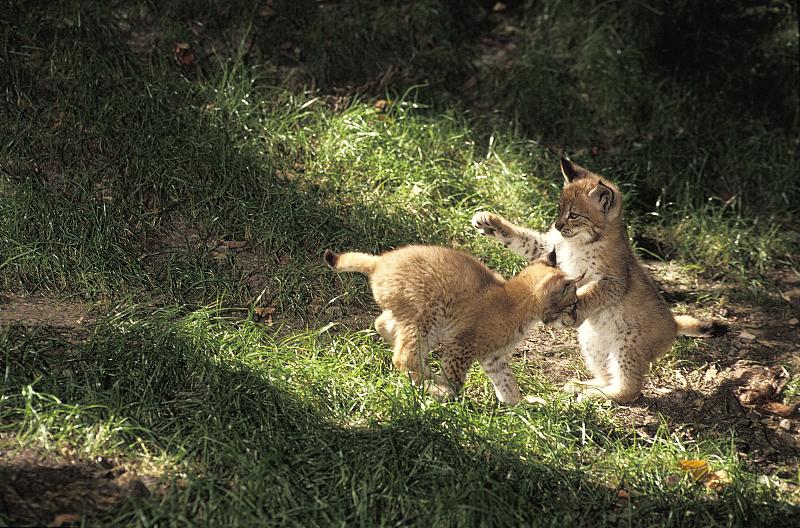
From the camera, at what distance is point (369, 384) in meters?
5.43

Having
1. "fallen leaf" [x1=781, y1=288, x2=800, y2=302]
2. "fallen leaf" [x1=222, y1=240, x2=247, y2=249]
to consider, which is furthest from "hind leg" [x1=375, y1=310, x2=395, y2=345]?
"fallen leaf" [x1=781, y1=288, x2=800, y2=302]

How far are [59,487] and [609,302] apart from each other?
356 centimetres

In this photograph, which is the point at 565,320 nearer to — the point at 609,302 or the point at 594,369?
the point at 609,302

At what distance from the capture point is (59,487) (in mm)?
4281

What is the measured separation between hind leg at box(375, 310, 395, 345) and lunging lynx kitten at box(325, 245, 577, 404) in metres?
0.01

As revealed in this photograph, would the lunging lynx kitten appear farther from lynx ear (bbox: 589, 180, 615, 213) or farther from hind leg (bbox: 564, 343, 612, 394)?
lynx ear (bbox: 589, 180, 615, 213)

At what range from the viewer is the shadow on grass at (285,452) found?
4.41 m

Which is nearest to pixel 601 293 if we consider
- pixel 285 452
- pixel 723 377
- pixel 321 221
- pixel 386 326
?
pixel 723 377

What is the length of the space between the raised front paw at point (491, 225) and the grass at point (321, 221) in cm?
53

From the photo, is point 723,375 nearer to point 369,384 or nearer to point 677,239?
point 677,239

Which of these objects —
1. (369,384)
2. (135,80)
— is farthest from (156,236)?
(369,384)

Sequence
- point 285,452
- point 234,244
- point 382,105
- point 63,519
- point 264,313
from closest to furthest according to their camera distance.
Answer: point 63,519
point 285,452
point 264,313
point 234,244
point 382,105

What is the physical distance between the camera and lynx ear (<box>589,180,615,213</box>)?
20.1 feet

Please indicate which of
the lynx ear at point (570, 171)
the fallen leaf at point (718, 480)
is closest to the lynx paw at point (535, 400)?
the fallen leaf at point (718, 480)
